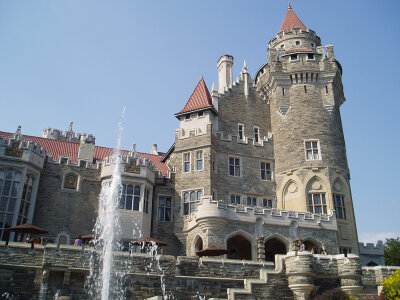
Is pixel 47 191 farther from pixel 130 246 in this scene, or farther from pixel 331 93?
pixel 331 93

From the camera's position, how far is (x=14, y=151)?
28.1 metres

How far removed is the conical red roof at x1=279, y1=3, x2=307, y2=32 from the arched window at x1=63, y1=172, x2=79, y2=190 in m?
22.4

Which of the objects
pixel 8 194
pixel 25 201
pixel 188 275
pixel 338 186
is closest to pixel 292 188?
pixel 338 186

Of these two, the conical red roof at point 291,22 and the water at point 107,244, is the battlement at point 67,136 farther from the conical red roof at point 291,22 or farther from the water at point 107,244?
the conical red roof at point 291,22

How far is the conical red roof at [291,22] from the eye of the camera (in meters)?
39.0

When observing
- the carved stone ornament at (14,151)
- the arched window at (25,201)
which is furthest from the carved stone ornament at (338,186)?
the carved stone ornament at (14,151)

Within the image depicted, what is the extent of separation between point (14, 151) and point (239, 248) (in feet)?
53.5

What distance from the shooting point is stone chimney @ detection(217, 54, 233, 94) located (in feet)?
122

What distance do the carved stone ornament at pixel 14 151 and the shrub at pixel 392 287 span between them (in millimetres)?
23037

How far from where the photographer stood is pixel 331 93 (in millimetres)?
33812

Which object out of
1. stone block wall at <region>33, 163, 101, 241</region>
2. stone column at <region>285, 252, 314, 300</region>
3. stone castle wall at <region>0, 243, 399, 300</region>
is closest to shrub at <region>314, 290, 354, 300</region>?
stone column at <region>285, 252, 314, 300</region>

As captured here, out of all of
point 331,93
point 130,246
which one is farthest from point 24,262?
point 331,93

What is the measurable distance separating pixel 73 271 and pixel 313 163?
61.5 ft

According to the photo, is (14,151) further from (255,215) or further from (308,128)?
(308,128)
